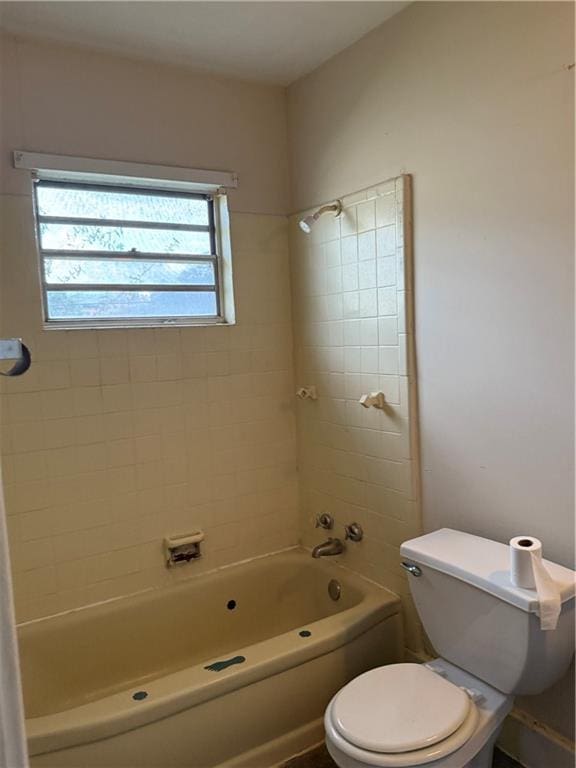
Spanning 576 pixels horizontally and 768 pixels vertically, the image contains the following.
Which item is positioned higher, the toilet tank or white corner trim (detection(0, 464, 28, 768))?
white corner trim (detection(0, 464, 28, 768))

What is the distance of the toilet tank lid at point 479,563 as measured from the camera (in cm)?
146

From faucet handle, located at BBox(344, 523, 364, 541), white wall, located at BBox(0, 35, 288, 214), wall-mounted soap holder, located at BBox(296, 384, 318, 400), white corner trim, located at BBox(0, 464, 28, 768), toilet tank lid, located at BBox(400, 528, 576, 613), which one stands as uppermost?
white wall, located at BBox(0, 35, 288, 214)

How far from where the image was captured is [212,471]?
2.47 m

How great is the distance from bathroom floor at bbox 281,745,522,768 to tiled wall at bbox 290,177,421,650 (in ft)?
1.44

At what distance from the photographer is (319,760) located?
189 cm

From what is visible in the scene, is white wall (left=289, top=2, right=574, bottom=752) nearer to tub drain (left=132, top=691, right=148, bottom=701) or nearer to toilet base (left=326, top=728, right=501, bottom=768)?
toilet base (left=326, top=728, right=501, bottom=768)

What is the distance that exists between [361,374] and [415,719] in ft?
4.03

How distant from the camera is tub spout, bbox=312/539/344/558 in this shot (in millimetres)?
2404

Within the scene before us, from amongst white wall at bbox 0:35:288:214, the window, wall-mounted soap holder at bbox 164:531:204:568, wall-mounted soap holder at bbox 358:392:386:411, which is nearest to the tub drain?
wall-mounted soap holder at bbox 164:531:204:568

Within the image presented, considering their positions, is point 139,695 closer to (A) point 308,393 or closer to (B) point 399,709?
(B) point 399,709

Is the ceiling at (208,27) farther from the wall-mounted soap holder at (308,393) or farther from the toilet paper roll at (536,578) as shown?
the toilet paper roll at (536,578)

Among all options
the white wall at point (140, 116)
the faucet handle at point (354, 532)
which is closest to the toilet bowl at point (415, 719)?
the faucet handle at point (354, 532)

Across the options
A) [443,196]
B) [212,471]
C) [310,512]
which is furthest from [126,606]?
[443,196]

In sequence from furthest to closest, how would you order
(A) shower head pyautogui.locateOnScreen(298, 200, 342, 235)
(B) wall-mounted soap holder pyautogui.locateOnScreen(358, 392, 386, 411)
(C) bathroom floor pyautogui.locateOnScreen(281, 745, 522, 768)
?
(A) shower head pyautogui.locateOnScreen(298, 200, 342, 235) < (B) wall-mounted soap holder pyautogui.locateOnScreen(358, 392, 386, 411) < (C) bathroom floor pyautogui.locateOnScreen(281, 745, 522, 768)
